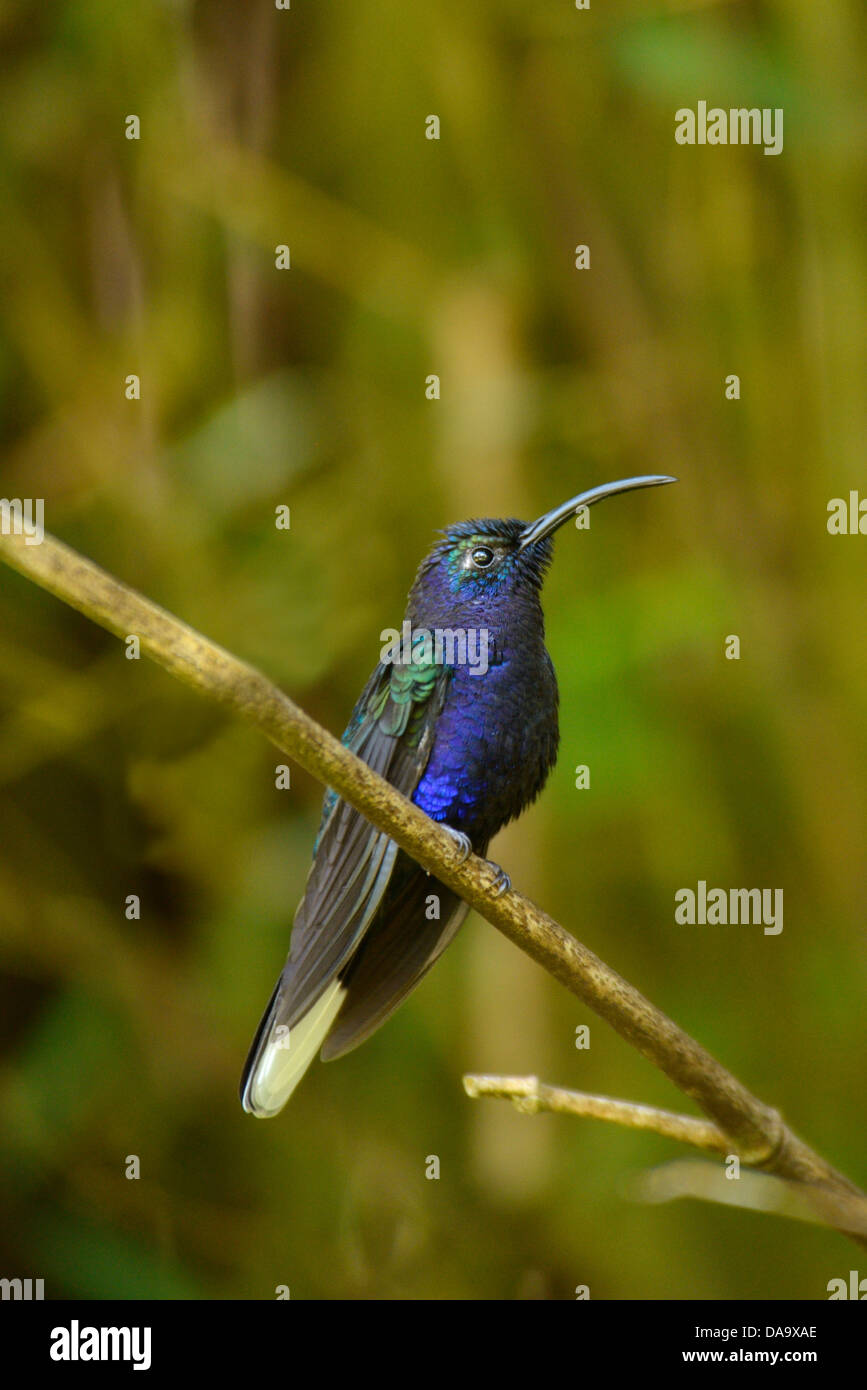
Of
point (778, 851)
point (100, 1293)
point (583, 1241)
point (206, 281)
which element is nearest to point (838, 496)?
point (778, 851)

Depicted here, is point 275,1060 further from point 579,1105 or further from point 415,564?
point 415,564

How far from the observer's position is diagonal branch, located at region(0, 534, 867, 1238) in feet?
4.82

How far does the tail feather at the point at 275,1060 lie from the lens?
2.62m

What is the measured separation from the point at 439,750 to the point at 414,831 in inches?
41.9

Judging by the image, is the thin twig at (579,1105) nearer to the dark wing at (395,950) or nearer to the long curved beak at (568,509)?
the dark wing at (395,950)

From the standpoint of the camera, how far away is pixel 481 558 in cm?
297

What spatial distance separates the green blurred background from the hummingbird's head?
0.86m

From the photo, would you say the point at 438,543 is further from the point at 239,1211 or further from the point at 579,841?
the point at 239,1211
